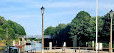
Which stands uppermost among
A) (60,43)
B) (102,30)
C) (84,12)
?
(84,12)

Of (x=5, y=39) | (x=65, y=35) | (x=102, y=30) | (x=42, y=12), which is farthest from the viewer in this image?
(x=65, y=35)

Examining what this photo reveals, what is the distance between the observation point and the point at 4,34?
8762 centimetres

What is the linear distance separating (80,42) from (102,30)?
1201cm

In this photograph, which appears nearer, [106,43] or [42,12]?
[42,12]

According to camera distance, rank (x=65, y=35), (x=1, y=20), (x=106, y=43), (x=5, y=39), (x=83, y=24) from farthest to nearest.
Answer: (x=1, y=20) < (x=65, y=35) < (x=5, y=39) < (x=83, y=24) < (x=106, y=43)

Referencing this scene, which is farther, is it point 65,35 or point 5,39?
point 65,35

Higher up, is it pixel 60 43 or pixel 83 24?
pixel 83 24

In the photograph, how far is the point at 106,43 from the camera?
2306 inches

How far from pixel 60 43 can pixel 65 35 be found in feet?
40.9

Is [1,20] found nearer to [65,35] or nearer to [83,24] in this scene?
[65,35]

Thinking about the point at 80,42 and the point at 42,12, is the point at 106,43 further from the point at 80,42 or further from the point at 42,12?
the point at 42,12

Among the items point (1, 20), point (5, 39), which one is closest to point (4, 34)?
point (5, 39)

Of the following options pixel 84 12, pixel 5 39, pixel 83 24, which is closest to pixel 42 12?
pixel 83 24

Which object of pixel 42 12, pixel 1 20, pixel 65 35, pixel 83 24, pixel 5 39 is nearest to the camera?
pixel 42 12
